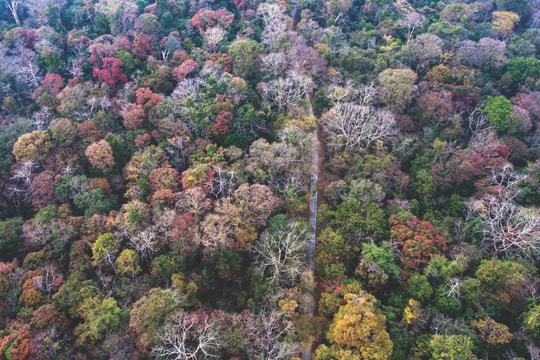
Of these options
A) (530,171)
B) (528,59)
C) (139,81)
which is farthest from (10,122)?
(528,59)

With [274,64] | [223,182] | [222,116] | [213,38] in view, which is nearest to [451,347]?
[223,182]

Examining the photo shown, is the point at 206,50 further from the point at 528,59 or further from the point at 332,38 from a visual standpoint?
the point at 528,59

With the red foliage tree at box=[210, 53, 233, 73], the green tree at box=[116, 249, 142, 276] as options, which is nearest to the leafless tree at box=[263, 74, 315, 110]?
the red foliage tree at box=[210, 53, 233, 73]

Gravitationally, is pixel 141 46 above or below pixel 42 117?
above

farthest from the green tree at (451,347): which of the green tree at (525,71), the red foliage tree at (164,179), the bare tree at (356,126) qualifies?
the green tree at (525,71)

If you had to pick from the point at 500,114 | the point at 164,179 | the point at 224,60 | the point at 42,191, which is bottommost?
the point at 42,191

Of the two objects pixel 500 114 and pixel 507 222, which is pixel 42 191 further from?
pixel 500 114

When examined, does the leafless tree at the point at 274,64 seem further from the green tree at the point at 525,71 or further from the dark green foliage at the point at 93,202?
the green tree at the point at 525,71
